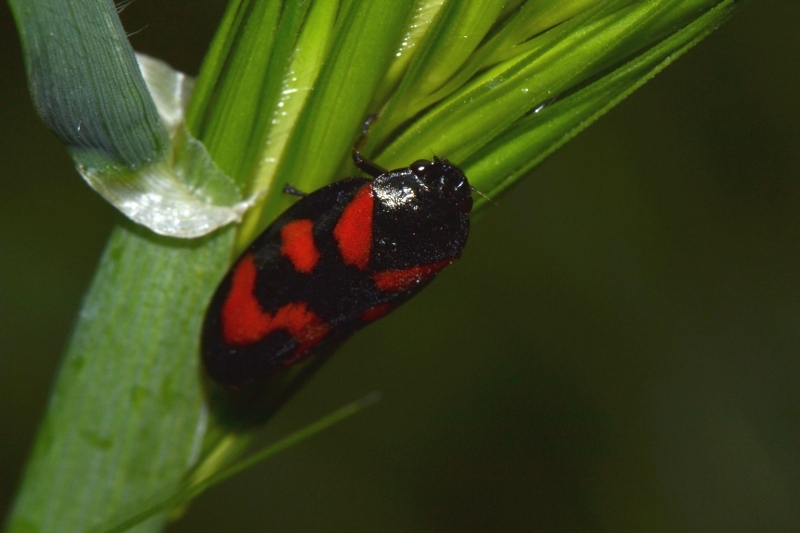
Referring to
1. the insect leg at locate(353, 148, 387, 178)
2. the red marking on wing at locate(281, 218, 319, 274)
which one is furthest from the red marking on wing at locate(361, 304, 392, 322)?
the insect leg at locate(353, 148, 387, 178)

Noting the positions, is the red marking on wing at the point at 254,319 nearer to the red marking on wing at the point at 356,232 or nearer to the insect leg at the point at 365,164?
the red marking on wing at the point at 356,232

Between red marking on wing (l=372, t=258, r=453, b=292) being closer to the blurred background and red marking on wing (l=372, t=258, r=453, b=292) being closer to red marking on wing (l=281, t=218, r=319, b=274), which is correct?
red marking on wing (l=281, t=218, r=319, b=274)

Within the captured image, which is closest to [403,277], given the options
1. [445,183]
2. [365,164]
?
[445,183]

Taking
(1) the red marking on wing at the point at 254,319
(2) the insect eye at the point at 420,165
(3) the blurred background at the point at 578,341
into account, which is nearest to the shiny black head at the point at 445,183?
(2) the insect eye at the point at 420,165

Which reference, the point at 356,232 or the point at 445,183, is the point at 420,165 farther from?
the point at 356,232

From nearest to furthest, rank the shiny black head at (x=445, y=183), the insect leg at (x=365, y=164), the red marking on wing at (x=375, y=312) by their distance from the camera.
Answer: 1. the insect leg at (x=365, y=164)
2. the shiny black head at (x=445, y=183)
3. the red marking on wing at (x=375, y=312)

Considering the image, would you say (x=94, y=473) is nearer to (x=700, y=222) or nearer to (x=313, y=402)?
(x=313, y=402)

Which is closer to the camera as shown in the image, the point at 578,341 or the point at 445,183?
the point at 445,183
